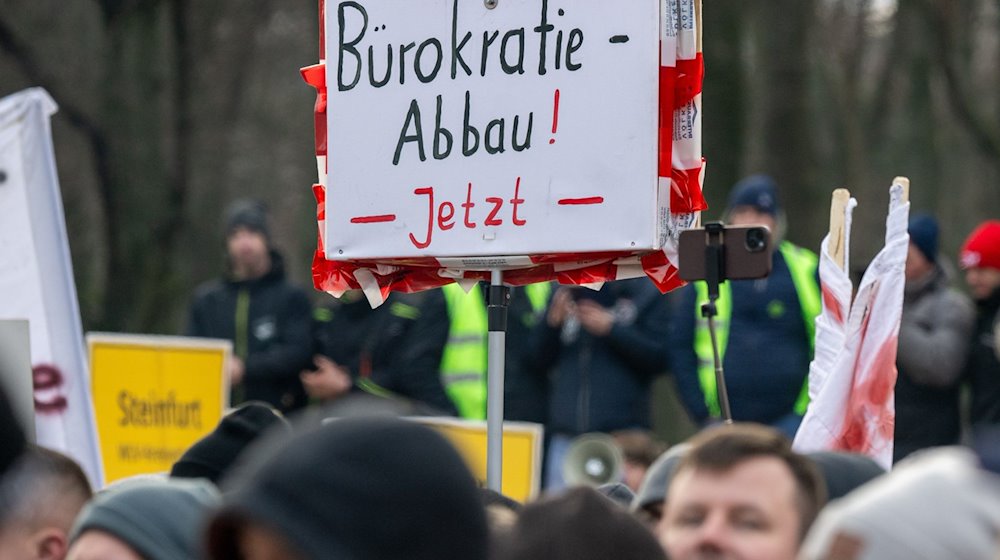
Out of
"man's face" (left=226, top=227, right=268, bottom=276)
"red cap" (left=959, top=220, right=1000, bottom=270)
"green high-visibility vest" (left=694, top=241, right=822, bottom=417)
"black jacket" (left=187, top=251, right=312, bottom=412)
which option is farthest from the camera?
"man's face" (left=226, top=227, right=268, bottom=276)

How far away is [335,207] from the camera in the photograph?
4.77m

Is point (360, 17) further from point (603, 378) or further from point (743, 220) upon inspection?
point (603, 378)

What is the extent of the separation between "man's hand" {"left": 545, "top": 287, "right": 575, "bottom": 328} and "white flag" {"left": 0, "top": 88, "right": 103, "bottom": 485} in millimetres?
2464

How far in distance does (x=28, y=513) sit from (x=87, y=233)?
1078 cm

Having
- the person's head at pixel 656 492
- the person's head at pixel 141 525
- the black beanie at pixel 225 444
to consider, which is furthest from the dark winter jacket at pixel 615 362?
the person's head at pixel 141 525

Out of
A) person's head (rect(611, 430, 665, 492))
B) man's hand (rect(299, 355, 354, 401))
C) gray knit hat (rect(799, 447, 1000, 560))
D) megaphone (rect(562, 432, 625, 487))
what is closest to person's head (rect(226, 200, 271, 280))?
man's hand (rect(299, 355, 354, 401))

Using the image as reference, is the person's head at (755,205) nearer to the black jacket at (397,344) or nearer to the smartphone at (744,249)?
the black jacket at (397,344)

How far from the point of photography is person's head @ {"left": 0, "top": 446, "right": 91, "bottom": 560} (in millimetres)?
3119

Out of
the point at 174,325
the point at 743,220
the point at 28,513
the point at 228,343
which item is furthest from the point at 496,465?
the point at 174,325

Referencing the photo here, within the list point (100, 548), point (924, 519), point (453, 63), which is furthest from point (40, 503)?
point (924, 519)

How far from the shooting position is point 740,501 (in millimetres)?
3076

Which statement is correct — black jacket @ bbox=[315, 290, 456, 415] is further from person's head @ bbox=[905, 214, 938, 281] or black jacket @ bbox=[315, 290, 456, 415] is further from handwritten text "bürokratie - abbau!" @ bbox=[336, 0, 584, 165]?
handwritten text "bürokratie - abbau!" @ bbox=[336, 0, 584, 165]

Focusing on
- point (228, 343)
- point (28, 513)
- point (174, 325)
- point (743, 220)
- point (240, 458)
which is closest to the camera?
point (28, 513)

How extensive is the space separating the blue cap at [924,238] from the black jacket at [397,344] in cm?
224
